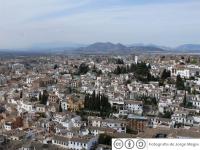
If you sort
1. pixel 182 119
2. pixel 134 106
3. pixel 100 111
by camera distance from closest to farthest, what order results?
1. pixel 182 119
2. pixel 100 111
3. pixel 134 106

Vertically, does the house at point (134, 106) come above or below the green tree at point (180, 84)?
below

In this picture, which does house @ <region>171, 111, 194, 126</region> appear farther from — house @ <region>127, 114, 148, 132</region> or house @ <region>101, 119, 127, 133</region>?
house @ <region>101, 119, 127, 133</region>

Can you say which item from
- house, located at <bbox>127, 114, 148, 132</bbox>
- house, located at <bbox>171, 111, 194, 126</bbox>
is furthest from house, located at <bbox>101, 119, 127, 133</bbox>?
house, located at <bbox>171, 111, 194, 126</bbox>

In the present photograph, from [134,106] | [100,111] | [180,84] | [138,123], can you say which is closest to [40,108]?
[100,111]

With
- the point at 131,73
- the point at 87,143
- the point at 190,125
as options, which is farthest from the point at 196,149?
the point at 131,73

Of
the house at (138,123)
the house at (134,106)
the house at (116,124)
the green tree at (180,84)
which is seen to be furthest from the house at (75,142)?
the green tree at (180,84)

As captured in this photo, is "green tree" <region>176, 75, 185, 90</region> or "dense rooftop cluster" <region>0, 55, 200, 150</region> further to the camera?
"green tree" <region>176, 75, 185, 90</region>

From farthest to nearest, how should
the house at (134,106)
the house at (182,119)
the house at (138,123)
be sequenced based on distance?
the house at (134,106) → the house at (182,119) → the house at (138,123)

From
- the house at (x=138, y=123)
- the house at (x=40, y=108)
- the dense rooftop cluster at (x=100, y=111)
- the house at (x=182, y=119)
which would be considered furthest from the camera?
the house at (x=40, y=108)

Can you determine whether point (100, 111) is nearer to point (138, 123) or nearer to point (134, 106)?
point (134, 106)

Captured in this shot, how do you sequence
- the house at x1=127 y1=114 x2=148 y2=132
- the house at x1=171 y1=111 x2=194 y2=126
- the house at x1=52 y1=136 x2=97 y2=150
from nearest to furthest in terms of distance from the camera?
the house at x1=52 y1=136 x2=97 y2=150, the house at x1=127 y1=114 x2=148 y2=132, the house at x1=171 y1=111 x2=194 y2=126

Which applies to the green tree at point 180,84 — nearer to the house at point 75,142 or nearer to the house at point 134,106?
the house at point 134,106

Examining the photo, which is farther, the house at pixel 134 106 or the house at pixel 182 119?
the house at pixel 134 106
